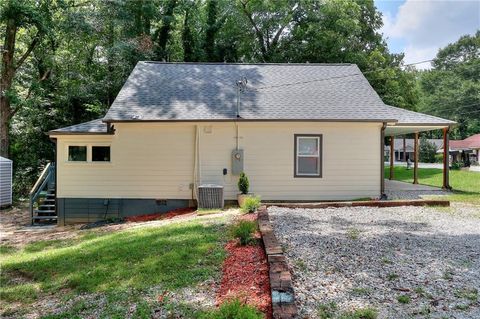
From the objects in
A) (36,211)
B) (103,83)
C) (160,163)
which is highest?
(103,83)

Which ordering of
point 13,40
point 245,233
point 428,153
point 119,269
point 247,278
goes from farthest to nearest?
point 428,153 → point 13,40 → point 245,233 → point 119,269 → point 247,278

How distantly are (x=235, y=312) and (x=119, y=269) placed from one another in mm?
2516

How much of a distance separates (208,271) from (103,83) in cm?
1701

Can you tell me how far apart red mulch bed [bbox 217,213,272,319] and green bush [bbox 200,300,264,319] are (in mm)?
140

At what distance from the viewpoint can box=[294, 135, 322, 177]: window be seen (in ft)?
37.3

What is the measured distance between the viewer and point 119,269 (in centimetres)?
500

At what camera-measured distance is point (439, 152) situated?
5066 cm

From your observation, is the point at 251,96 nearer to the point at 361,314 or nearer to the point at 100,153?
the point at 100,153

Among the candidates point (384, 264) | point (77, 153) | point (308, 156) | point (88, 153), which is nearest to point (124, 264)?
point (384, 264)

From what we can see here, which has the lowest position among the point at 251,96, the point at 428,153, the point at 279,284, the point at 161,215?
the point at 161,215

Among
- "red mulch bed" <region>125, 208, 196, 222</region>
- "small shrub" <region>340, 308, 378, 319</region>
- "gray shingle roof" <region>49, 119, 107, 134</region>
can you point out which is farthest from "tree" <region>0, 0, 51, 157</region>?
"small shrub" <region>340, 308, 378, 319</region>

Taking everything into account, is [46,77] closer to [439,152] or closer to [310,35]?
[310,35]

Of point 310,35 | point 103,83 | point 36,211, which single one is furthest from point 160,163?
point 310,35

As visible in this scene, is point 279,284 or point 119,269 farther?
point 119,269
